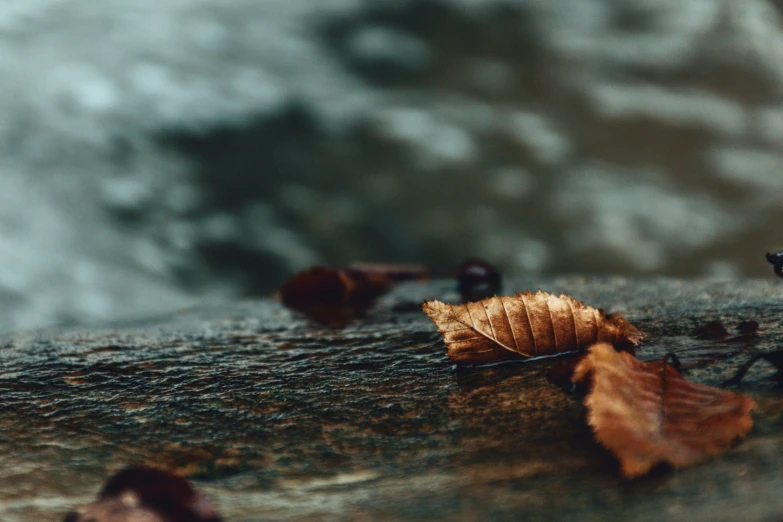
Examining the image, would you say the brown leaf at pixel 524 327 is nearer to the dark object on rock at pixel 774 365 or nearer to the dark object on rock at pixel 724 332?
the dark object on rock at pixel 724 332

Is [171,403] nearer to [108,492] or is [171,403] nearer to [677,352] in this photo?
[108,492]

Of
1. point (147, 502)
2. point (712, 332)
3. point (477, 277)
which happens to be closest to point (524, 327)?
point (712, 332)

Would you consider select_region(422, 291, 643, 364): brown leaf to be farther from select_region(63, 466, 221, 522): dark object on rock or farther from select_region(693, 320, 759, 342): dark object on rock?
select_region(63, 466, 221, 522): dark object on rock

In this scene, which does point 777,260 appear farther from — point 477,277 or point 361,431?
point 477,277

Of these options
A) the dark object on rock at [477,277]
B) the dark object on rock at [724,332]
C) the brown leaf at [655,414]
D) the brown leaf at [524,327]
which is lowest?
the brown leaf at [655,414]

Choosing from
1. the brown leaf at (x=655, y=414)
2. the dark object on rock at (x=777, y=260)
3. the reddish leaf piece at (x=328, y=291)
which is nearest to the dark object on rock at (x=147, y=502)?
the brown leaf at (x=655, y=414)

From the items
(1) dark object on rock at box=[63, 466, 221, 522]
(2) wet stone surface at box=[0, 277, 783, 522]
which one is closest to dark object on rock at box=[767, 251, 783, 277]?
(2) wet stone surface at box=[0, 277, 783, 522]

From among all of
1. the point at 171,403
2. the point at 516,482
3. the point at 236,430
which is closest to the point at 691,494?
the point at 516,482
